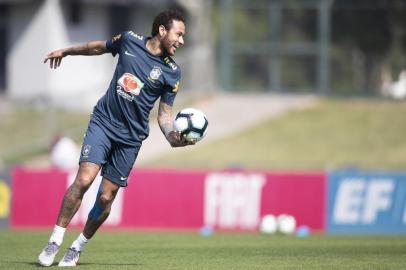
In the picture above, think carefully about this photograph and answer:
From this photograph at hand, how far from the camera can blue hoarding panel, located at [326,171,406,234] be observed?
1955cm

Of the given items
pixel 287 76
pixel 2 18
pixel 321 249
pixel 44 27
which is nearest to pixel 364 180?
pixel 321 249

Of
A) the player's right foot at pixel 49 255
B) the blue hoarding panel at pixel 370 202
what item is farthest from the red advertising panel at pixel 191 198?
the player's right foot at pixel 49 255

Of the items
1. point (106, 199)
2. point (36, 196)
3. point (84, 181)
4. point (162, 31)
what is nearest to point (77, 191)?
point (84, 181)

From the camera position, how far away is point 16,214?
782 inches

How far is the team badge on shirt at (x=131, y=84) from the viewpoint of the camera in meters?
10.1

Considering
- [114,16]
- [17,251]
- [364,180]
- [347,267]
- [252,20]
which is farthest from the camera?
[114,16]

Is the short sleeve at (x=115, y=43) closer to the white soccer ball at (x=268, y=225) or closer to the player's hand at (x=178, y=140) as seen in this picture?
the player's hand at (x=178, y=140)

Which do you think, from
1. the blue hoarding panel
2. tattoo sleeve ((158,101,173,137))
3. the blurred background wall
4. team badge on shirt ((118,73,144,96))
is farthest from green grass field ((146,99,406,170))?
team badge on shirt ((118,73,144,96))

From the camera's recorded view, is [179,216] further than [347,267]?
Yes

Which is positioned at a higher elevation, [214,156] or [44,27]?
[44,27]

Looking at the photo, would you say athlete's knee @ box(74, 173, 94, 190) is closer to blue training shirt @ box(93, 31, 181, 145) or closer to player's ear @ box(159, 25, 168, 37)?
blue training shirt @ box(93, 31, 181, 145)

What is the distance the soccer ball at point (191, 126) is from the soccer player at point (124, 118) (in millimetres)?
119

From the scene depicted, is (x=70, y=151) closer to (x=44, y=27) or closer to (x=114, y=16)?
(x=44, y=27)

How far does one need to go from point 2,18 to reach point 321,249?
2368 centimetres
